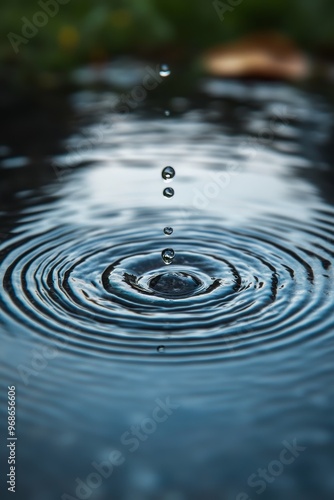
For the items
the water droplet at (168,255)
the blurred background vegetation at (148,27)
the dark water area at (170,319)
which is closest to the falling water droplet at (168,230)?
the dark water area at (170,319)

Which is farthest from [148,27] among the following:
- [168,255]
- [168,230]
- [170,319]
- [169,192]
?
[170,319]

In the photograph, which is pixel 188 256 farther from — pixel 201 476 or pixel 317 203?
pixel 201 476

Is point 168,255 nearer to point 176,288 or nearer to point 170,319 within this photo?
point 176,288

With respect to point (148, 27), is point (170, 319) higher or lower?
lower

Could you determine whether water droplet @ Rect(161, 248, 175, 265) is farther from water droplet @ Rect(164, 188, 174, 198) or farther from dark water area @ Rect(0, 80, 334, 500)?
water droplet @ Rect(164, 188, 174, 198)

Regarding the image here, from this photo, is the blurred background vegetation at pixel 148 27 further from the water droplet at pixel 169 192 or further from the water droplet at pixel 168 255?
the water droplet at pixel 168 255

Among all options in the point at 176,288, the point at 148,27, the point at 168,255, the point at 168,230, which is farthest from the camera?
the point at 148,27
